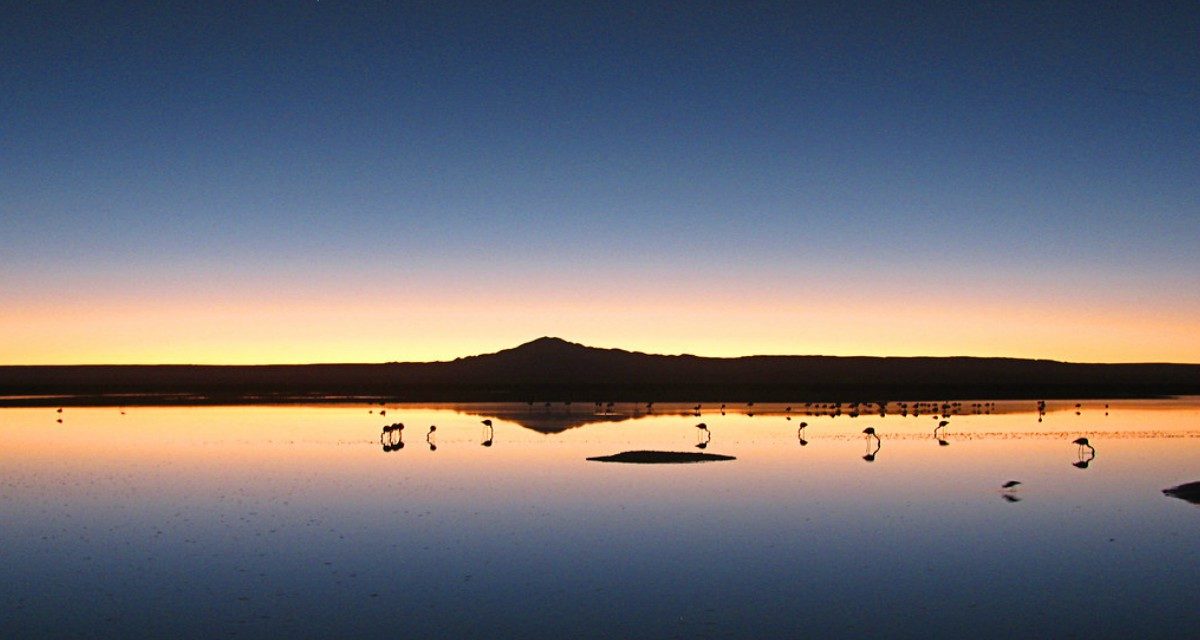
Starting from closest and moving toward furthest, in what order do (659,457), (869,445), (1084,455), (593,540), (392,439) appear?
(593,540), (659,457), (1084,455), (869,445), (392,439)

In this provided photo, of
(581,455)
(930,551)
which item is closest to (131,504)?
(581,455)

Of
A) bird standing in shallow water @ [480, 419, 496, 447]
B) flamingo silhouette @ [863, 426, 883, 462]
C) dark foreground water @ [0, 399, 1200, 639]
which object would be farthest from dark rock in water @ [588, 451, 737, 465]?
bird standing in shallow water @ [480, 419, 496, 447]

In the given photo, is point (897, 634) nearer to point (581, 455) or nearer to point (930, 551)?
point (930, 551)

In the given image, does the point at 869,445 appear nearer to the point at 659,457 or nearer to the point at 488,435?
the point at 659,457

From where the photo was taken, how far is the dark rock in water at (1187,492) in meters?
27.1

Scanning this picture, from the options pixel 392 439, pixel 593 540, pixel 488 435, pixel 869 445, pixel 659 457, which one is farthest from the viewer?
pixel 488 435

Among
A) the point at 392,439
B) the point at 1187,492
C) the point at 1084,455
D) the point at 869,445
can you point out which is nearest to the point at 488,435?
the point at 392,439

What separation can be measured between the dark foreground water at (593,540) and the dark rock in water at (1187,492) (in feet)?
2.71

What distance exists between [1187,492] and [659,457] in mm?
15934

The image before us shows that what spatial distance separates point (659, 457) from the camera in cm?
3653

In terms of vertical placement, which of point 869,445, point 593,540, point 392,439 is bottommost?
point 593,540

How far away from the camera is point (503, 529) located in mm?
22844

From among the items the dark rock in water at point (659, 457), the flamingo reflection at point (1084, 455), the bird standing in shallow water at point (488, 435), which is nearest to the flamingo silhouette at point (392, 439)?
the bird standing in shallow water at point (488, 435)

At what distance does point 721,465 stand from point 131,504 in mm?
17779
